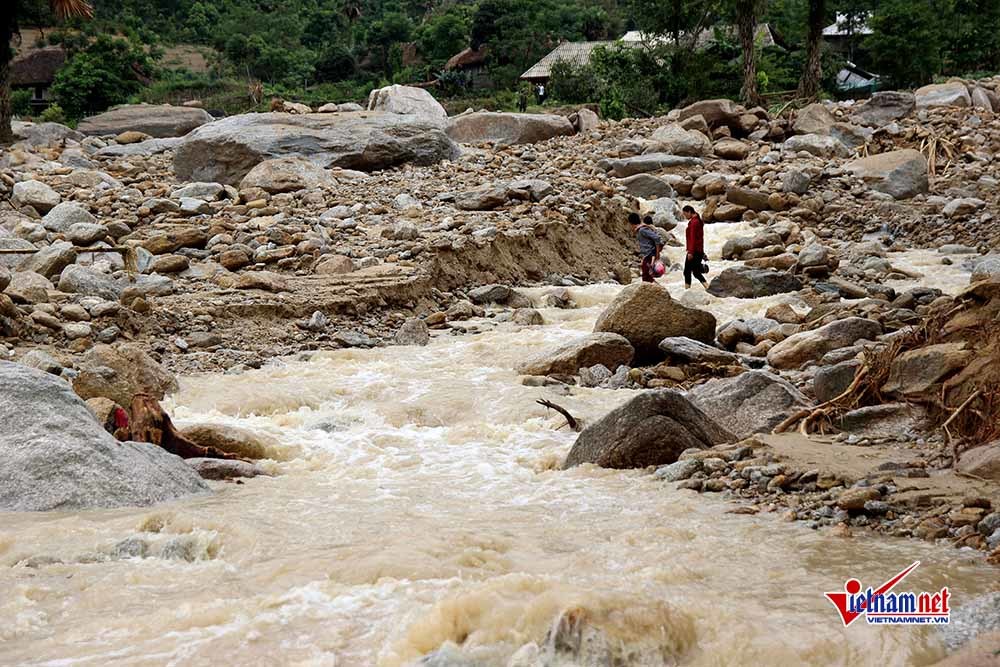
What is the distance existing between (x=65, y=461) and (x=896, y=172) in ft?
53.1

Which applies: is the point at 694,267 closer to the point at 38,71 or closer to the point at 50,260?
the point at 50,260

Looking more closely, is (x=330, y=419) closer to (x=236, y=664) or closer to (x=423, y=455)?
(x=423, y=455)

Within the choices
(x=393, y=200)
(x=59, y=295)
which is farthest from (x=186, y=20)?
(x=59, y=295)

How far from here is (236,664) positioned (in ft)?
12.3

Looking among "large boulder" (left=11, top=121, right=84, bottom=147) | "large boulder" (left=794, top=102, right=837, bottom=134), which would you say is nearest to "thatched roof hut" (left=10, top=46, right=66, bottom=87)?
"large boulder" (left=11, top=121, right=84, bottom=147)

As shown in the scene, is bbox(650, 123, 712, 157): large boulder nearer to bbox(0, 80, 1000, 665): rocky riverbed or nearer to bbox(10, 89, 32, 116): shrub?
bbox(0, 80, 1000, 665): rocky riverbed

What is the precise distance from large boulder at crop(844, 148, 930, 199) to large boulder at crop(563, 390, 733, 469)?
1284 cm

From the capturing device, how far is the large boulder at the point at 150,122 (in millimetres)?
24078

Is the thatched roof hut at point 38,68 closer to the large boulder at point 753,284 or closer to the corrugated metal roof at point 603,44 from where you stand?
the corrugated metal roof at point 603,44

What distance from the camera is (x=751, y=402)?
7586mm

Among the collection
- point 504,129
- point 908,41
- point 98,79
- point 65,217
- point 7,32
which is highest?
point 7,32

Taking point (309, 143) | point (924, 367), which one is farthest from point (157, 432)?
point (309, 143)

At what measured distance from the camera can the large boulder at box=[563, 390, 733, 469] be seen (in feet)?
21.5

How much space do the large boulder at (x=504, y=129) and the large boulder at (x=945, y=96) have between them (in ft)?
27.7
